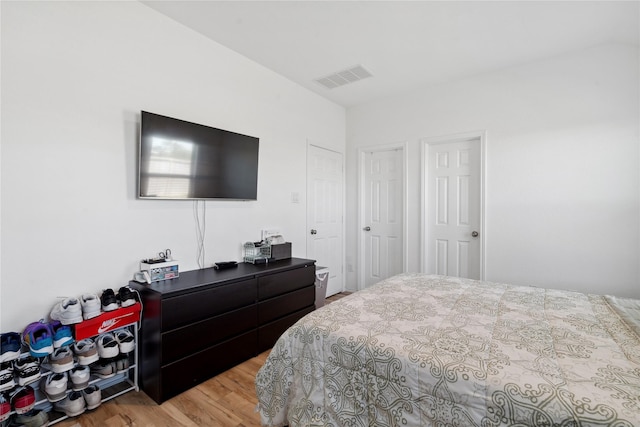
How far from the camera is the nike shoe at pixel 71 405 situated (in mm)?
1692

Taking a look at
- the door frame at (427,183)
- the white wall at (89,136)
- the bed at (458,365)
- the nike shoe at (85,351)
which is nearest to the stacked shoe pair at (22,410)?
the nike shoe at (85,351)

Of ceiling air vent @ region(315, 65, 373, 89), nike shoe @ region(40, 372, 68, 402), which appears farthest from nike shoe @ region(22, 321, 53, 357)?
ceiling air vent @ region(315, 65, 373, 89)

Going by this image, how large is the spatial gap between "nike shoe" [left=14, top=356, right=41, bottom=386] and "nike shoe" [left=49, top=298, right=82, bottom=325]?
0.22 m

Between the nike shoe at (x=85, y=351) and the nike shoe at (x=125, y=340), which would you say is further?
the nike shoe at (x=125, y=340)

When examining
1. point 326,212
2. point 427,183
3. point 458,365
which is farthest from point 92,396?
point 427,183

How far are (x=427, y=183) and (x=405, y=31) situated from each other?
1777 millimetres

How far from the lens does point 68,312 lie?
65.2 inches

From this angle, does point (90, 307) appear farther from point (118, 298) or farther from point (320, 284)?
point (320, 284)

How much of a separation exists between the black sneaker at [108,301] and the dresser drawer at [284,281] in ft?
3.23

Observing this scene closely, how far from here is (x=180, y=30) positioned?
240cm

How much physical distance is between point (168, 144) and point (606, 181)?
12.3ft

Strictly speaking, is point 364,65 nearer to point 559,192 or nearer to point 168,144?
point 168,144

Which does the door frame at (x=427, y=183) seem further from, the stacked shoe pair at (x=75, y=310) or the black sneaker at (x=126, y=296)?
the stacked shoe pair at (x=75, y=310)


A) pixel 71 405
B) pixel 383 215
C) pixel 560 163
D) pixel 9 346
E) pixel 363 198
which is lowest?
pixel 71 405
